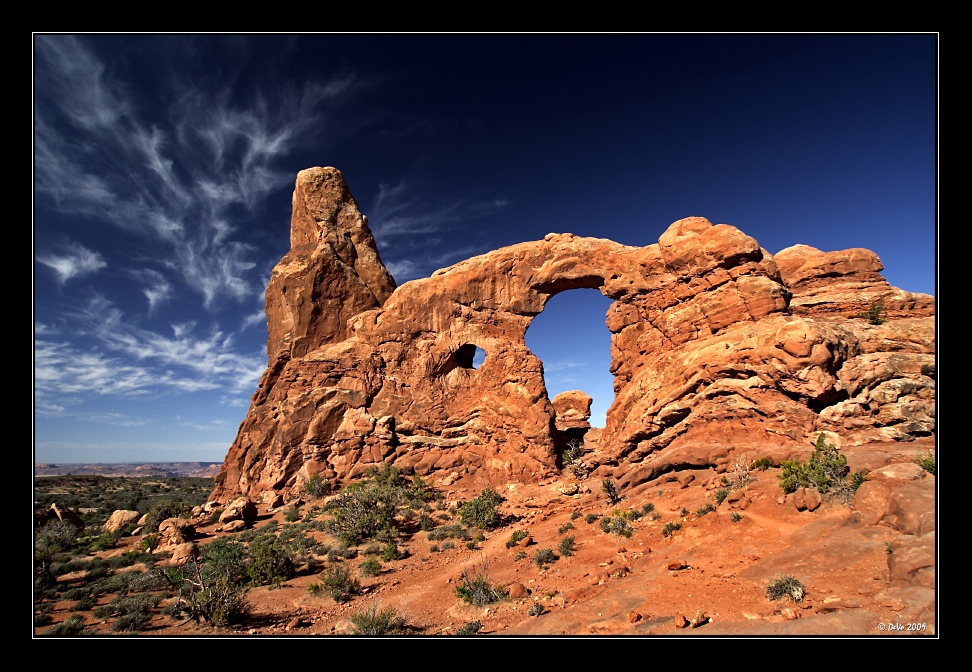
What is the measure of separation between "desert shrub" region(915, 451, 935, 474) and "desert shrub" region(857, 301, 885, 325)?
8.02 m

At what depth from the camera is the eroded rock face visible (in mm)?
15609

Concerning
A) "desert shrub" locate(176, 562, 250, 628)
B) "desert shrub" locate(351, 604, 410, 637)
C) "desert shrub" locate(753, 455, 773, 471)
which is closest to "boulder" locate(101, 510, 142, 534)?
"desert shrub" locate(176, 562, 250, 628)

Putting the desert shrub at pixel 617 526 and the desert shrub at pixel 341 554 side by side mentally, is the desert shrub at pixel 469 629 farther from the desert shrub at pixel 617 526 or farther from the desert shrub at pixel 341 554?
the desert shrub at pixel 341 554

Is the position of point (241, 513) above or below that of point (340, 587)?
below

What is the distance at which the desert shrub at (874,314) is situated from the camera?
16.9m

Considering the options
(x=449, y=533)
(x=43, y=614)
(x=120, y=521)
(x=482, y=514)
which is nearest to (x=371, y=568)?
(x=449, y=533)

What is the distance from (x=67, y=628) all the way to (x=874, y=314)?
2922cm

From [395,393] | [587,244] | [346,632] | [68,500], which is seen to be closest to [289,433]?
[395,393]

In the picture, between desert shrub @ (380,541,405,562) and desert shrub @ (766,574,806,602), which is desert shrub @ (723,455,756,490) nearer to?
desert shrub @ (766,574,806,602)

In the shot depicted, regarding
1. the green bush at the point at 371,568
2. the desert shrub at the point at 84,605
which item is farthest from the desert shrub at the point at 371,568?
the desert shrub at the point at 84,605

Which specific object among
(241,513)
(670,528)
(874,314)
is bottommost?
(241,513)

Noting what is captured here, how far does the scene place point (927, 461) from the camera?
1002cm

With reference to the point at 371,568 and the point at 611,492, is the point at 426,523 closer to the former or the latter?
the point at 371,568

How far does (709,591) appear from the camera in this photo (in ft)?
28.3
